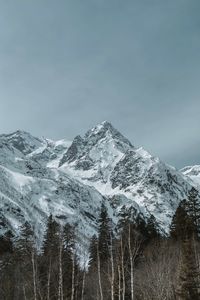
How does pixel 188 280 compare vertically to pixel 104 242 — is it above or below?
below

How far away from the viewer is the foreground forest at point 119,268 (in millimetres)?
41000

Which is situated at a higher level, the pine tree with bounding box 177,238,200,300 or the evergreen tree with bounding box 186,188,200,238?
the evergreen tree with bounding box 186,188,200,238

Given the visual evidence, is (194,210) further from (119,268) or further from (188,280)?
(188,280)

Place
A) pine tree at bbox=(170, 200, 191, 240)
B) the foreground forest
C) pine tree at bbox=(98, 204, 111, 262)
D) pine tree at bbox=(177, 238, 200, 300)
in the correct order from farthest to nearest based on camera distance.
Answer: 1. pine tree at bbox=(98, 204, 111, 262)
2. pine tree at bbox=(170, 200, 191, 240)
3. the foreground forest
4. pine tree at bbox=(177, 238, 200, 300)

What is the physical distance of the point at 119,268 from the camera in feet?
139

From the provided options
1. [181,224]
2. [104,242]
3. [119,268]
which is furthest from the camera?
[104,242]

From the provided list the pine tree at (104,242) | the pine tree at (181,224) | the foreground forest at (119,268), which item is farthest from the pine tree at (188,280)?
the pine tree at (104,242)

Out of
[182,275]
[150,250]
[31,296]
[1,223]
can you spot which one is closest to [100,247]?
[150,250]

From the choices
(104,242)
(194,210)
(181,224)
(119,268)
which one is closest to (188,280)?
(119,268)

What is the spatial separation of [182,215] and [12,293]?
2250 centimetres

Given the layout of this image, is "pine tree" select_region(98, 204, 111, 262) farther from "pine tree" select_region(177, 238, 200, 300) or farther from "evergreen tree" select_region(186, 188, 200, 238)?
"pine tree" select_region(177, 238, 200, 300)

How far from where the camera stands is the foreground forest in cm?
4100

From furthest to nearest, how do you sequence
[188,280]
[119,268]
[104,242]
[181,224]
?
1. [104,242]
2. [181,224]
3. [119,268]
4. [188,280]

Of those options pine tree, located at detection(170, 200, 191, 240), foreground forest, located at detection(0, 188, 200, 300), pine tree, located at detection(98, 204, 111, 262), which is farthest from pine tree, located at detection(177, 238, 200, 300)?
pine tree, located at detection(98, 204, 111, 262)
